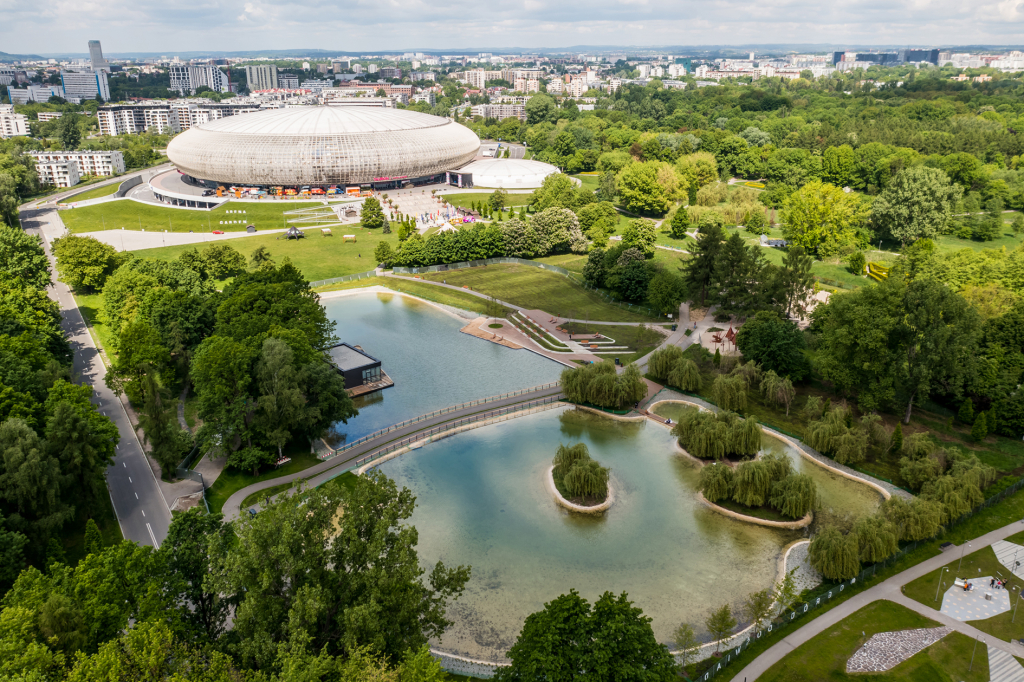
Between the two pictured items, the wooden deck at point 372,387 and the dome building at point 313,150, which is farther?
the dome building at point 313,150

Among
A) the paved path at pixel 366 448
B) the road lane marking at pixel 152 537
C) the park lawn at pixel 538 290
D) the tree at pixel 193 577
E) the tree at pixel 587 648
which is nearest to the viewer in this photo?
the tree at pixel 587 648

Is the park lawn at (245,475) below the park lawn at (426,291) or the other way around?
below

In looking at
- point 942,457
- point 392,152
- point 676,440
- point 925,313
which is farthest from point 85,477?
point 392,152

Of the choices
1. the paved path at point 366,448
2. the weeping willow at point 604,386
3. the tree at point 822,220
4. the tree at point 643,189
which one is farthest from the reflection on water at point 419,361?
the tree at point 643,189

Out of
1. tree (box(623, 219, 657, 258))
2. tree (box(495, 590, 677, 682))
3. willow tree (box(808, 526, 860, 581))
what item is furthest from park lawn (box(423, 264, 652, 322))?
tree (box(495, 590, 677, 682))

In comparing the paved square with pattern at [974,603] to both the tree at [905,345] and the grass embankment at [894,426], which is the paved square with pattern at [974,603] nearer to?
the grass embankment at [894,426]

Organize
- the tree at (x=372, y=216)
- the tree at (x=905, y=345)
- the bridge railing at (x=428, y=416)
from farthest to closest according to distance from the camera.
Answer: the tree at (x=372, y=216) → the tree at (x=905, y=345) → the bridge railing at (x=428, y=416)

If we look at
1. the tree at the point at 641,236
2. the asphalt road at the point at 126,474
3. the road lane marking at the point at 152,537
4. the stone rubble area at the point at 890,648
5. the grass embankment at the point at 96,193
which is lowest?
the stone rubble area at the point at 890,648
